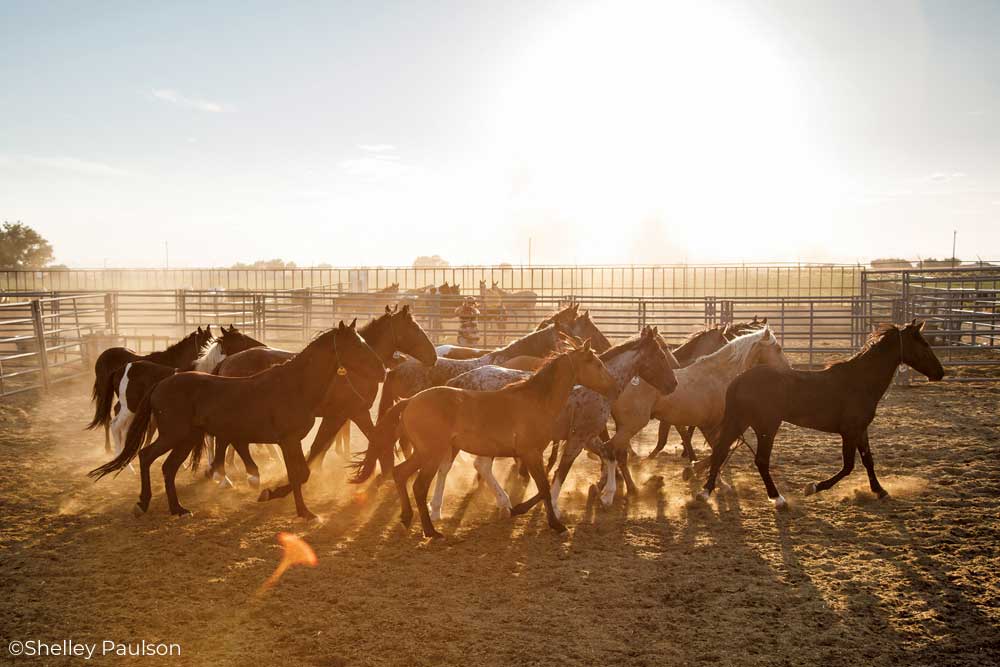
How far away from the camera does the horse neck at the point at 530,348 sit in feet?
27.6

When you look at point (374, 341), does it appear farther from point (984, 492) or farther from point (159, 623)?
point (984, 492)

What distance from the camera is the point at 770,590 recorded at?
488cm

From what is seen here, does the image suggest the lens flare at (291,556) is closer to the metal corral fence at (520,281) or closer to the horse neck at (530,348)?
the horse neck at (530,348)

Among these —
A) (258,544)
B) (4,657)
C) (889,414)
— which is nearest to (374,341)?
(258,544)

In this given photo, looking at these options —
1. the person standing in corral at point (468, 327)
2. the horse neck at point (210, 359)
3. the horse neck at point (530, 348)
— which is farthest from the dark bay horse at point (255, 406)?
the person standing in corral at point (468, 327)

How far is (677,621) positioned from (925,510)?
338cm

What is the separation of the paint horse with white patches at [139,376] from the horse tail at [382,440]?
2392mm

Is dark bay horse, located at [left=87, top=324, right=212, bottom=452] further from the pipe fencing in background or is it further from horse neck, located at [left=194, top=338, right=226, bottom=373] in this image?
the pipe fencing in background

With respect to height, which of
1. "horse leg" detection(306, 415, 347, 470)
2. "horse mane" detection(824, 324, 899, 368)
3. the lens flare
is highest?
"horse mane" detection(824, 324, 899, 368)

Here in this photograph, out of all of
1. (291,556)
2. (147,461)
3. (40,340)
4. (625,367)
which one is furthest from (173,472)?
(40,340)

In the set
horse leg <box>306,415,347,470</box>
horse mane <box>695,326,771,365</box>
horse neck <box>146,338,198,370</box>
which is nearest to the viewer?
horse leg <box>306,415,347,470</box>

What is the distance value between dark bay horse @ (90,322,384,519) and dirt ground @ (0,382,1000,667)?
0.53 meters

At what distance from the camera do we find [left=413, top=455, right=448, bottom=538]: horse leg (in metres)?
6.00

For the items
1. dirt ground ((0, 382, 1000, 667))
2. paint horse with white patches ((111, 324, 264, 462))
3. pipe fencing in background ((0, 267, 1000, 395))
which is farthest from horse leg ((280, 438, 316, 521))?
pipe fencing in background ((0, 267, 1000, 395))
